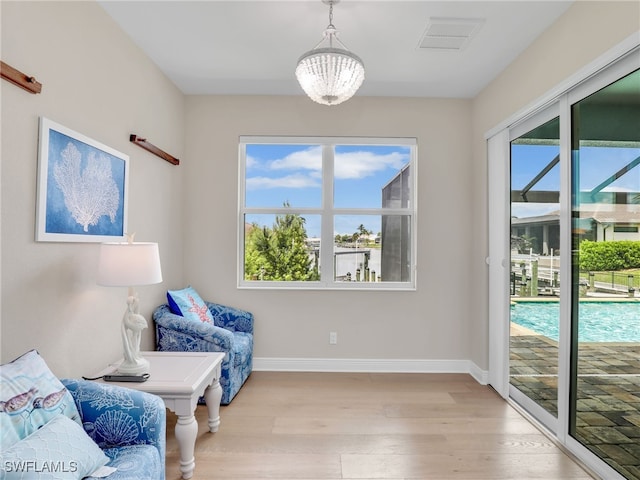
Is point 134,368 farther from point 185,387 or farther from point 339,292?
point 339,292

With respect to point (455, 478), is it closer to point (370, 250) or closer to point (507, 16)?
point (370, 250)

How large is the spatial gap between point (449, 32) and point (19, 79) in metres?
2.47

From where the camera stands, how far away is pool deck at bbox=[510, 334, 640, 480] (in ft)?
6.46

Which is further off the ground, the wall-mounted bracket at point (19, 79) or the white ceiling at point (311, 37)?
the white ceiling at point (311, 37)

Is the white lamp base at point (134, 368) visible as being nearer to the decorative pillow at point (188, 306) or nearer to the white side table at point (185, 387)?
the white side table at point (185, 387)

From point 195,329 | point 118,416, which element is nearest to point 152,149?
point 195,329

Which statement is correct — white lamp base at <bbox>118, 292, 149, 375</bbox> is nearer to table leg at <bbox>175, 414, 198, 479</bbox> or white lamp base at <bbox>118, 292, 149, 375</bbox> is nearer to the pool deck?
table leg at <bbox>175, 414, 198, 479</bbox>

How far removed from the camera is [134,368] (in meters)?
2.17

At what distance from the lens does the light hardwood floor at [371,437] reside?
216cm

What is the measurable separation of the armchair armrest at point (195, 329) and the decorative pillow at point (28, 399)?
1.34m

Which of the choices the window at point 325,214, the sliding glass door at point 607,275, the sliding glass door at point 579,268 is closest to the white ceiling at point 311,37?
the sliding glass door at point 579,268

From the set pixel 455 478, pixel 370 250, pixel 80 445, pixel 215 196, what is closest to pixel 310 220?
pixel 370 250

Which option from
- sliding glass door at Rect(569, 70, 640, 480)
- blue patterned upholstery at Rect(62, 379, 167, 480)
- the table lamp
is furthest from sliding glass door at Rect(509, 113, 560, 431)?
the table lamp

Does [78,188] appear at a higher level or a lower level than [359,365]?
higher
